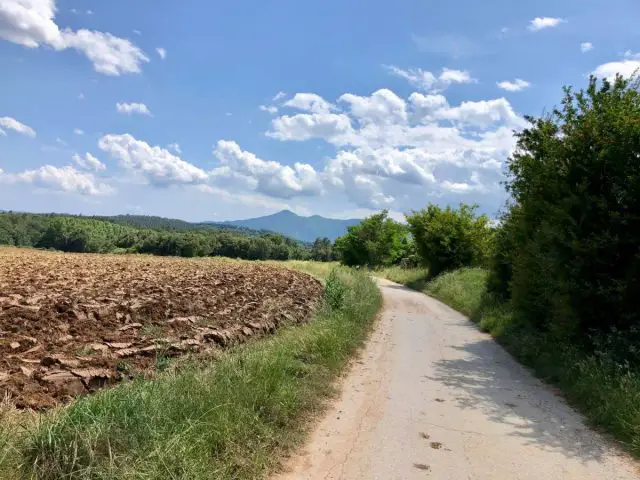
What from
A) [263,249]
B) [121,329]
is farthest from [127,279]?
[263,249]

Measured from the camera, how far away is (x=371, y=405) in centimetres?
698

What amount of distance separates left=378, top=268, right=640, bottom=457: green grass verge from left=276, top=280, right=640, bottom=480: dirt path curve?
27cm

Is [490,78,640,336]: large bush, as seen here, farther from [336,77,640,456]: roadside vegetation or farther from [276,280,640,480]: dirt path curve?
[276,280,640,480]: dirt path curve

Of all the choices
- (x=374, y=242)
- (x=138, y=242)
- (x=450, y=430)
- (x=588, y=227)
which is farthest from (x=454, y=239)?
(x=138, y=242)

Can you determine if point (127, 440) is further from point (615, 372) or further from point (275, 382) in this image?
point (615, 372)

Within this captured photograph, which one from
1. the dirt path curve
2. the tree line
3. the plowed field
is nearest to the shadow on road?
the dirt path curve

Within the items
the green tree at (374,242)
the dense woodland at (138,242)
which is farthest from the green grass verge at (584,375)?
the dense woodland at (138,242)

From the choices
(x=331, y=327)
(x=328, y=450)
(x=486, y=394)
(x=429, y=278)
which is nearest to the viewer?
(x=328, y=450)

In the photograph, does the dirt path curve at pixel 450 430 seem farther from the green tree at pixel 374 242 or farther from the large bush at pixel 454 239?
the green tree at pixel 374 242

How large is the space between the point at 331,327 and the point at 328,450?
5365mm

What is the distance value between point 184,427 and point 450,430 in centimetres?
339

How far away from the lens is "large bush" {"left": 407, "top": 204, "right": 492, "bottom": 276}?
113 feet

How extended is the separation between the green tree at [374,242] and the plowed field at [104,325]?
123 feet

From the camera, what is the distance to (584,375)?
7.73m
